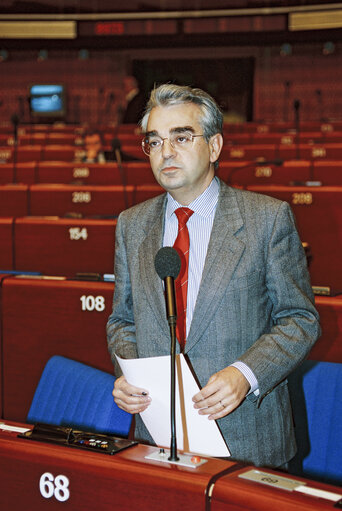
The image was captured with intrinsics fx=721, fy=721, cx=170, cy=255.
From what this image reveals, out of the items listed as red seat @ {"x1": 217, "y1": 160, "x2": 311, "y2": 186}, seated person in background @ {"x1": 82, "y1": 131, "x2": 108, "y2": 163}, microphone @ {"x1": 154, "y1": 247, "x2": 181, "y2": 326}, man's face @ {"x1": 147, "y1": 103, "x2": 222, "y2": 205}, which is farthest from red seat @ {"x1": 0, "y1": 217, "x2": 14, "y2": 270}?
seated person in background @ {"x1": 82, "y1": 131, "x2": 108, "y2": 163}

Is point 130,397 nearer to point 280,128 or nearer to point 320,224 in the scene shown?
point 320,224

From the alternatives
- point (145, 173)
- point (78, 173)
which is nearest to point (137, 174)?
point (145, 173)

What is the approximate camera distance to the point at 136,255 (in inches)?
72.9

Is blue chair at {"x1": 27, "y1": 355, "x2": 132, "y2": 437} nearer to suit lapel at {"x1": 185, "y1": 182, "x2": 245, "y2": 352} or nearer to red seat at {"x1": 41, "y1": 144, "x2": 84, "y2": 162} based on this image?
suit lapel at {"x1": 185, "y1": 182, "x2": 245, "y2": 352}

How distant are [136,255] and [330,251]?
2.24m

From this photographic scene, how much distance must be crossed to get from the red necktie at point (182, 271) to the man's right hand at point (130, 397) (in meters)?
0.18

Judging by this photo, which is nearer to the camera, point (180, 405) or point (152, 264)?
point (180, 405)

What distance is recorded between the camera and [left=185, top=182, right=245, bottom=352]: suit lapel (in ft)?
5.51

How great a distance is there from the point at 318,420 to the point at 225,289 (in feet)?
1.56

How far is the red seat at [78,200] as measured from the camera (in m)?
4.63

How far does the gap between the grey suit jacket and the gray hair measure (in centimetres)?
18

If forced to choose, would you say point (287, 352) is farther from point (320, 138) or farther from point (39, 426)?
point (320, 138)

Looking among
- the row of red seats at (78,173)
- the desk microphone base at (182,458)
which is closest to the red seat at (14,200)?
the row of red seats at (78,173)

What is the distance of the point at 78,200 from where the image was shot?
15.4 ft
